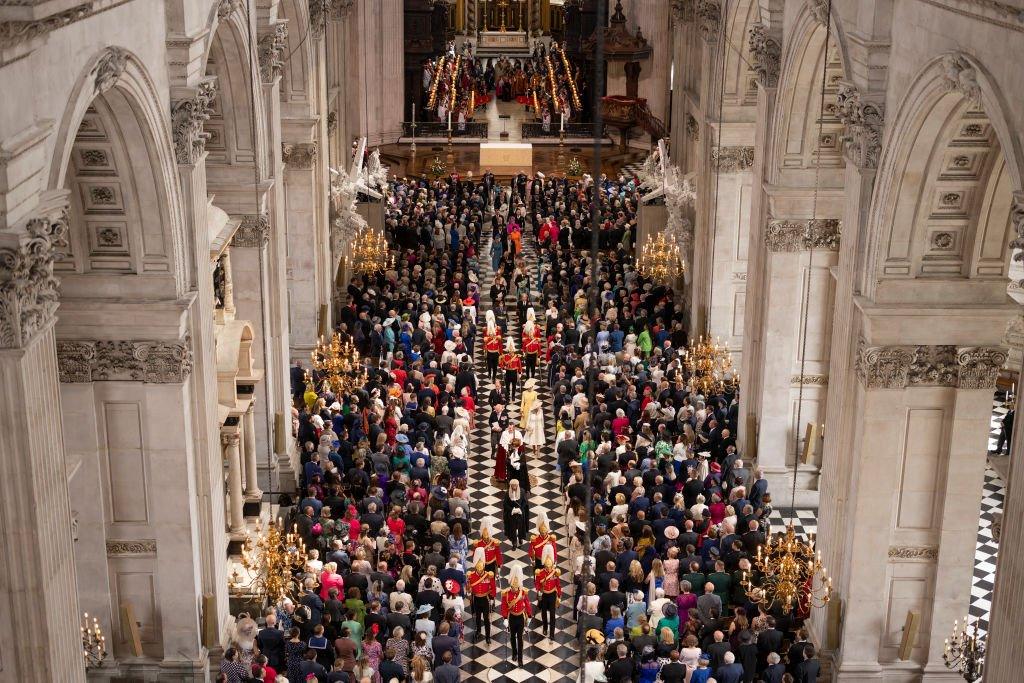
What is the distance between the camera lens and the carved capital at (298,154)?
29.1 meters

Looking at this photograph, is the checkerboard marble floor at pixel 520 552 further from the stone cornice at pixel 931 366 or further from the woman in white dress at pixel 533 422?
the stone cornice at pixel 931 366

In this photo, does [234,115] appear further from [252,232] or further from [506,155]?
[506,155]

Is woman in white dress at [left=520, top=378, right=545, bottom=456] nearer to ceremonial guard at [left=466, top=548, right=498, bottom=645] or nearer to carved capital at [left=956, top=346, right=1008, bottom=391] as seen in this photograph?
ceremonial guard at [left=466, top=548, right=498, bottom=645]

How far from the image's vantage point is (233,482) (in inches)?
870

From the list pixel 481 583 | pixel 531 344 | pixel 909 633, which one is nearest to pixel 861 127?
pixel 909 633

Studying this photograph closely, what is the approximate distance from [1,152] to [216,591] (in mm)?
8784

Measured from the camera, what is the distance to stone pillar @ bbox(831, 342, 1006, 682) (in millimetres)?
17875

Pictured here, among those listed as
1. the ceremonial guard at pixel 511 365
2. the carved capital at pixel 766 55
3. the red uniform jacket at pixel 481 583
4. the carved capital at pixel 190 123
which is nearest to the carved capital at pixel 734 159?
the carved capital at pixel 766 55

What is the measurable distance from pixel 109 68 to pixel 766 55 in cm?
1212

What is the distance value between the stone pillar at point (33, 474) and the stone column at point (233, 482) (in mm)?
7718

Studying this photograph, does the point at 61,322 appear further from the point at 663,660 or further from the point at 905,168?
the point at 905,168

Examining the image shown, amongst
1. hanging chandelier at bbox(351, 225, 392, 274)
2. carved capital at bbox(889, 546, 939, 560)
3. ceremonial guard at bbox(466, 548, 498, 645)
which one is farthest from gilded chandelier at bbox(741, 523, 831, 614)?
hanging chandelier at bbox(351, 225, 392, 274)

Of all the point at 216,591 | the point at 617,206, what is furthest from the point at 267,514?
the point at 617,206

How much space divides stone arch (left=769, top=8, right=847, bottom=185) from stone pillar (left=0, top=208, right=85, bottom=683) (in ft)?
41.4
